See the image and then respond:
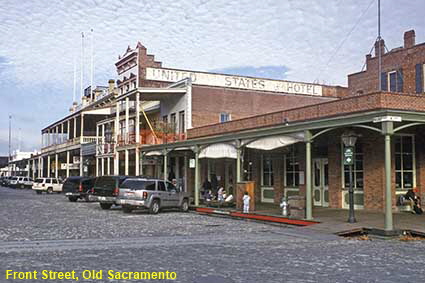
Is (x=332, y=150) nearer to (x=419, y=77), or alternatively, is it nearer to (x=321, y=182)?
(x=321, y=182)

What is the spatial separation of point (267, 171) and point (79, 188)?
13.6 meters

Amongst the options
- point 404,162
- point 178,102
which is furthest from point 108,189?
point 404,162

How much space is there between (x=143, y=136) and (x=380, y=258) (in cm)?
2809

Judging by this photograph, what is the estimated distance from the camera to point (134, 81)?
48.4 meters

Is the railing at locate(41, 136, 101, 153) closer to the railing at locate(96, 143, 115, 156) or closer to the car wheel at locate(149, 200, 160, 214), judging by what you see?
the railing at locate(96, 143, 115, 156)

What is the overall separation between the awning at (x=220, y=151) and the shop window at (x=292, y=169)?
3609mm

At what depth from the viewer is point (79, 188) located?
35.3 meters

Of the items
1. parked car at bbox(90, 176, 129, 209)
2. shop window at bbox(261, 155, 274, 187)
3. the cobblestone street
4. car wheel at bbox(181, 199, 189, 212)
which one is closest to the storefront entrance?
shop window at bbox(261, 155, 274, 187)

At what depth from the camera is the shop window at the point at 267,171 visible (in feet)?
94.3

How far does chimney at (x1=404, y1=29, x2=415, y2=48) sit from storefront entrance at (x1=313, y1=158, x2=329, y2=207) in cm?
1944

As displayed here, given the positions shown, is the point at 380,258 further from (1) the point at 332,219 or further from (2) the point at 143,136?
(2) the point at 143,136

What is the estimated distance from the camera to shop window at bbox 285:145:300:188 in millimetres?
26422

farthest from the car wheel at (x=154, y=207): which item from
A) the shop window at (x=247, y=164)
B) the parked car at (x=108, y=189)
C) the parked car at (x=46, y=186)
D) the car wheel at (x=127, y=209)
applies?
the parked car at (x=46, y=186)

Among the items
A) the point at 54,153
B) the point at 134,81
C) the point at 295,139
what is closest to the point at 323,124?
the point at 295,139
